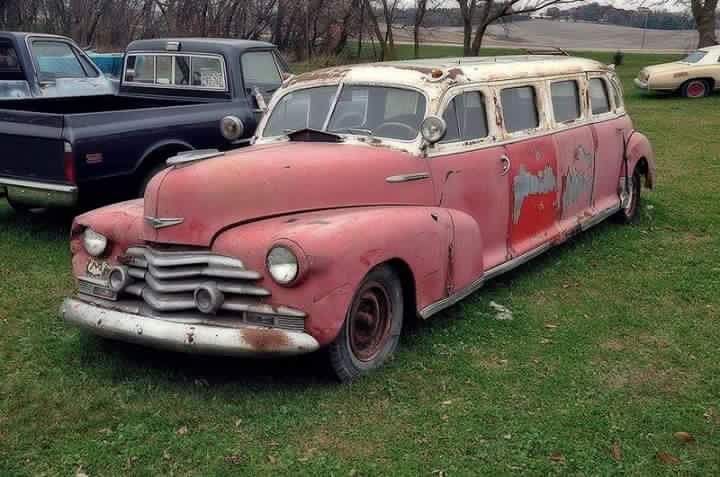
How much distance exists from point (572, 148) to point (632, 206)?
186 centimetres

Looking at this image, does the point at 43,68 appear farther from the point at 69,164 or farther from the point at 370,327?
the point at 370,327

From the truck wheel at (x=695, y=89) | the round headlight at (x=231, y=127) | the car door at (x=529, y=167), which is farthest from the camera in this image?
the truck wheel at (x=695, y=89)

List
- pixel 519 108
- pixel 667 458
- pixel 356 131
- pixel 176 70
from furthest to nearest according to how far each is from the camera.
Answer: pixel 176 70
pixel 519 108
pixel 356 131
pixel 667 458

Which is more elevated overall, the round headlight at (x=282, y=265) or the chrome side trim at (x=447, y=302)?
the round headlight at (x=282, y=265)

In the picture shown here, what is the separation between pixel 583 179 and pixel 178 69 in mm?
4758

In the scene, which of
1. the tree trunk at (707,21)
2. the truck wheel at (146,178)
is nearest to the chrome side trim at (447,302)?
the truck wheel at (146,178)

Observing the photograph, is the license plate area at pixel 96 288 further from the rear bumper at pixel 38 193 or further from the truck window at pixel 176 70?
the truck window at pixel 176 70

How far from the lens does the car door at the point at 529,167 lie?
5777mm

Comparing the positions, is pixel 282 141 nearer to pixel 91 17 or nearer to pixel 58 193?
pixel 58 193

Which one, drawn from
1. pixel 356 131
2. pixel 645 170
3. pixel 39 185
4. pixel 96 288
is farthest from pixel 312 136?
pixel 645 170

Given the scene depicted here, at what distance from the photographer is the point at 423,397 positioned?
422cm

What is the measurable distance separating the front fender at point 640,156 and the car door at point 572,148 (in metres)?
0.96

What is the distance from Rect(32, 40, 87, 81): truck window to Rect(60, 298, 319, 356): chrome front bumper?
7.48 metres

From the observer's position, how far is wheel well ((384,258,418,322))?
4473 mm
